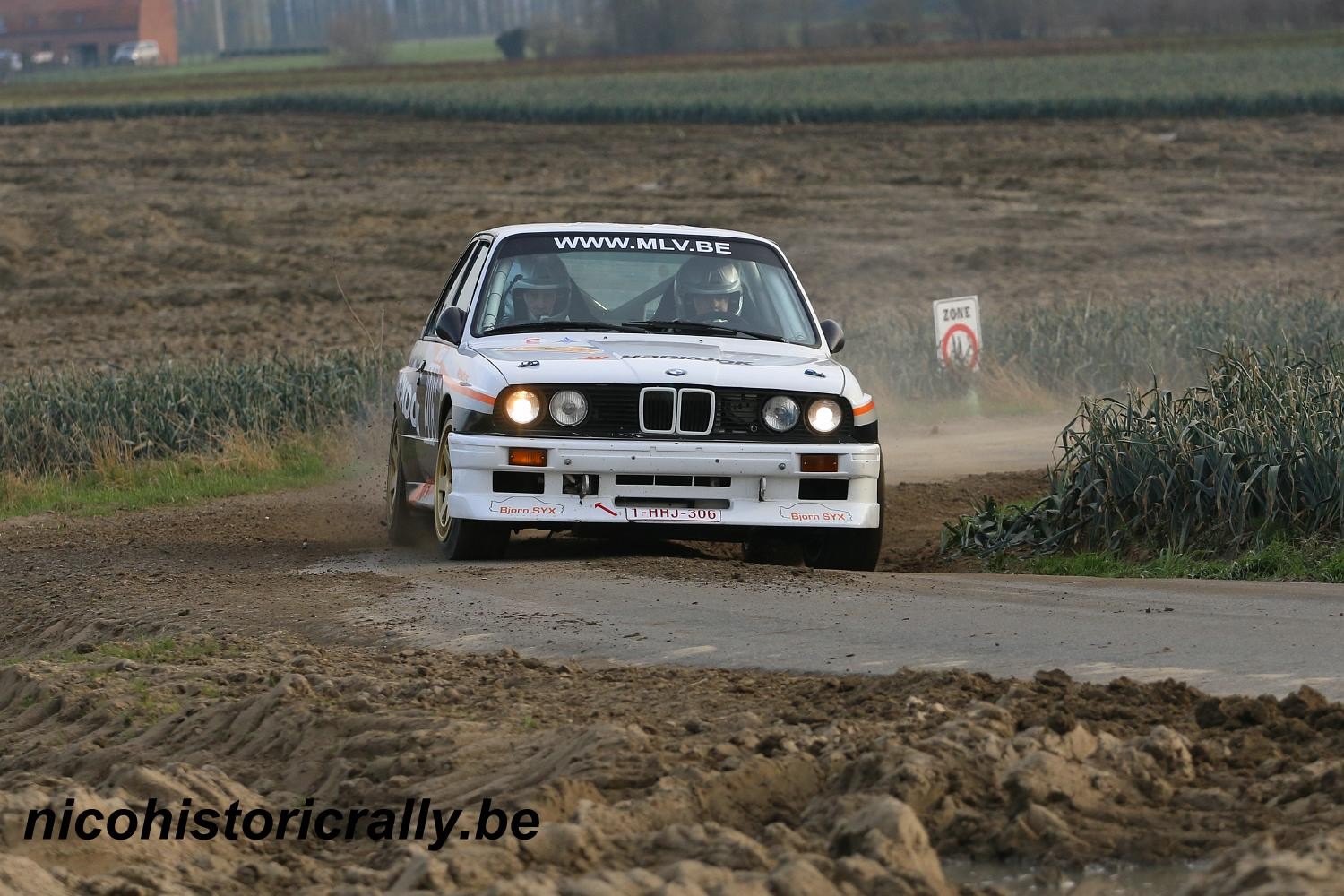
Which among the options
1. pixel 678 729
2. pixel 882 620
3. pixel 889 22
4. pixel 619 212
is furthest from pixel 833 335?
pixel 889 22

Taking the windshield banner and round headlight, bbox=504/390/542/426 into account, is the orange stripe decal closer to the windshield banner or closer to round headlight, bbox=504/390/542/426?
round headlight, bbox=504/390/542/426

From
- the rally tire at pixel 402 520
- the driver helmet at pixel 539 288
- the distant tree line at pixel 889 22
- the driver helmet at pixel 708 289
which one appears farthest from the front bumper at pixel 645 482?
the distant tree line at pixel 889 22

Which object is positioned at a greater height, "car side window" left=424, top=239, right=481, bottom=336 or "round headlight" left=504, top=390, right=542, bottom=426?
"car side window" left=424, top=239, right=481, bottom=336

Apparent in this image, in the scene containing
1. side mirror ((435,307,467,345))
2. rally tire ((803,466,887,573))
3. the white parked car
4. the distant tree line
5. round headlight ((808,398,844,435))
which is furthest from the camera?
the white parked car

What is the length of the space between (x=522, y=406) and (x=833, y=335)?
2032mm

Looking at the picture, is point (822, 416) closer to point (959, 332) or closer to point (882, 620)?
point (882, 620)

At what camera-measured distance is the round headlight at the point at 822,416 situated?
32.0 ft

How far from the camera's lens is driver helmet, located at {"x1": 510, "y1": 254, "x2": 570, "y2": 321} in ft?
35.3

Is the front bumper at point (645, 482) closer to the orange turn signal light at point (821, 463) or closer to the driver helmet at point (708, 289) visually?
the orange turn signal light at point (821, 463)

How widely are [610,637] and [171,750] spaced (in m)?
1.85

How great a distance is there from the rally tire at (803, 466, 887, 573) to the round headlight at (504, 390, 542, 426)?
1.46 m

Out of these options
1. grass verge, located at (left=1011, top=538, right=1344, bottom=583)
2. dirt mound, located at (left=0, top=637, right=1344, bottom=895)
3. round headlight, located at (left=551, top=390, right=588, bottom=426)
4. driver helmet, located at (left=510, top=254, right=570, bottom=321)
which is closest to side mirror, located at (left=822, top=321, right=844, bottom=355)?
driver helmet, located at (left=510, top=254, right=570, bottom=321)

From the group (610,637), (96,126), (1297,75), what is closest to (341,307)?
(610,637)

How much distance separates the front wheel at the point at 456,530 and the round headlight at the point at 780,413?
51.1 inches
